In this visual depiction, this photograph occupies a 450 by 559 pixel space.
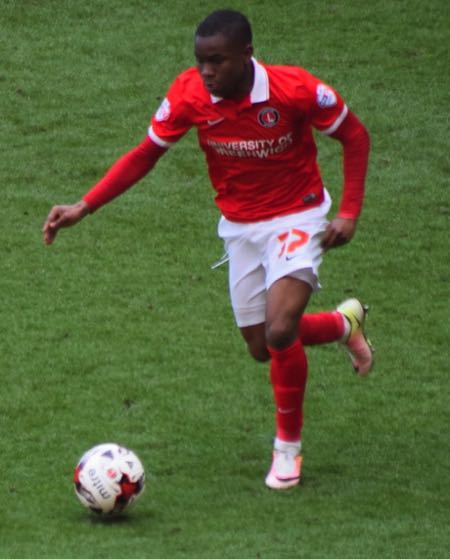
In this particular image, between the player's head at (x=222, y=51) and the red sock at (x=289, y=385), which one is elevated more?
the player's head at (x=222, y=51)

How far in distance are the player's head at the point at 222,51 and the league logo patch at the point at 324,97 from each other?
364 millimetres

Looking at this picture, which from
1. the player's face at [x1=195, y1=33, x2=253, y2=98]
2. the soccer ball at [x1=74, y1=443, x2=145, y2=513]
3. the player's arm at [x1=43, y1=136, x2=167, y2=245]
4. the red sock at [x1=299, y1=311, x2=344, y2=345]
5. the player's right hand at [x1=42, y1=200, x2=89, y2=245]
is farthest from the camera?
the red sock at [x1=299, y1=311, x2=344, y2=345]

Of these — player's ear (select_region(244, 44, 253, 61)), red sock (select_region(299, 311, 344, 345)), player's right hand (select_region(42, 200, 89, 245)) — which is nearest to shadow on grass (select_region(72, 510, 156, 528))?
player's right hand (select_region(42, 200, 89, 245))

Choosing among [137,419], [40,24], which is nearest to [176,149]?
[40,24]

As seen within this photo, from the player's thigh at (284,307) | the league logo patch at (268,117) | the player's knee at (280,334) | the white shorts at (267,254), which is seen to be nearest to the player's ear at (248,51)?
the league logo patch at (268,117)

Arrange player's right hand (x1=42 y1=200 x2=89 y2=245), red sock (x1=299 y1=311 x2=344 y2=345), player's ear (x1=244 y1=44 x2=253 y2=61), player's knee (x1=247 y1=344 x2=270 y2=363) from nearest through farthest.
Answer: player's ear (x1=244 y1=44 x2=253 y2=61) → player's right hand (x1=42 y1=200 x2=89 y2=245) → player's knee (x1=247 y1=344 x2=270 y2=363) → red sock (x1=299 y1=311 x2=344 y2=345)

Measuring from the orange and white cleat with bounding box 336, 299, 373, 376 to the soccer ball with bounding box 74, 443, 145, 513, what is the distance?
5.94 feet

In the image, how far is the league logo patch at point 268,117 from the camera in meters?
7.31

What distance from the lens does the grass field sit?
7.13 metres

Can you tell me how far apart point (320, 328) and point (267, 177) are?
1089 millimetres

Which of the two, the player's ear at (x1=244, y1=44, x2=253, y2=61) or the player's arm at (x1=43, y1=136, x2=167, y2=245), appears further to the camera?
the player's arm at (x1=43, y1=136, x2=167, y2=245)

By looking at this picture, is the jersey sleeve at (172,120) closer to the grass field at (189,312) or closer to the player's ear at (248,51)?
the player's ear at (248,51)

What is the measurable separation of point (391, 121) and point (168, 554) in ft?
25.0

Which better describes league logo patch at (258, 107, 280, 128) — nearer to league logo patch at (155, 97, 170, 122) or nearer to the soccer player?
the soccer player
